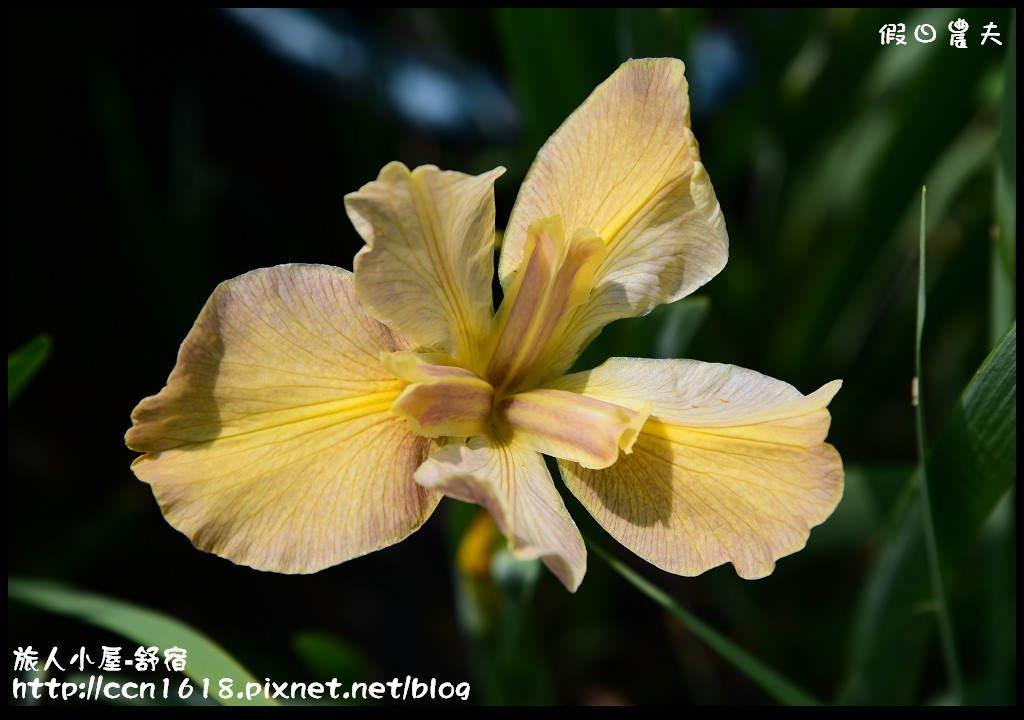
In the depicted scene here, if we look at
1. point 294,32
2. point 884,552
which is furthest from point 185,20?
point 884,552

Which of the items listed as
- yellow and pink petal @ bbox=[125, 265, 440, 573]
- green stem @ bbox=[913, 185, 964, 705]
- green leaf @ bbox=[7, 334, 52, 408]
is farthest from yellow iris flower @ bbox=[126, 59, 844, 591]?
green leaf @ bbox=[7, 334, 52, 408]

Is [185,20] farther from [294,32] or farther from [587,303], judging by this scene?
[587,303]

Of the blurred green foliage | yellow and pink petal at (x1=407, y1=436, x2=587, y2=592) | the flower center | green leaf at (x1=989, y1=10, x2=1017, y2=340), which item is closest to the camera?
yellow and pink petal at (x1=407, y1=436, x2=587, y2=592)

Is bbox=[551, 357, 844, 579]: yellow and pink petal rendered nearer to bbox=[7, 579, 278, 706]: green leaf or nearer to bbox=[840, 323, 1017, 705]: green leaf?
bbox=[840, 323, 1017, 705]: green leaf

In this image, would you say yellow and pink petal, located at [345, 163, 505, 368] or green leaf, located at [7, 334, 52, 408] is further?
green leaf, located at [7, 334, 52, 408]

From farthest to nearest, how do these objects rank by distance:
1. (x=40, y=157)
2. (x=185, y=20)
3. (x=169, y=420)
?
(x=185, y=20) → (x=40, y=157) → (x=169, y=420)

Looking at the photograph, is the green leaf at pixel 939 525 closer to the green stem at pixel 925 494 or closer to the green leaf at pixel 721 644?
the green stem at pixel 925 494
